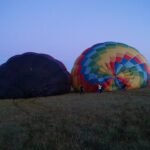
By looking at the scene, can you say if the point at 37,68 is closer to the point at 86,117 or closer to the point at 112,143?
the point at 86,117

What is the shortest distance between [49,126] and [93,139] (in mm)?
1683

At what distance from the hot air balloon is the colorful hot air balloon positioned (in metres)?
1.29

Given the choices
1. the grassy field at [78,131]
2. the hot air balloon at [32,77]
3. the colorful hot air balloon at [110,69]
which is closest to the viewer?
the grassy field at [78,131]

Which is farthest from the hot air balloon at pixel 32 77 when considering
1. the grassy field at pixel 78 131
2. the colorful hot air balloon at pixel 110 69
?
the grassy field at pixel 78 131

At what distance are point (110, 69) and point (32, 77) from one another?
412 cm

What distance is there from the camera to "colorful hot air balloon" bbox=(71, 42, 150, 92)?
1945 centimetres

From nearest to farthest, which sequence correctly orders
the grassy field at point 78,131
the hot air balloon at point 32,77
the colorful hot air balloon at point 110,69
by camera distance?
1. the grassy field at point 78,131
2. the hot air balloon at point 32,77
3. the colorful hot air balloon at point 110,69

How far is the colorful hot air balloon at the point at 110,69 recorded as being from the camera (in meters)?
19.5

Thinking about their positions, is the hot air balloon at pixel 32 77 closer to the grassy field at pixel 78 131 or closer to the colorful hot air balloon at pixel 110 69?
the colorful hot air balloon at pixel 110 69

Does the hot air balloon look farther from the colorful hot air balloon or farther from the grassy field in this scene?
the grassy field

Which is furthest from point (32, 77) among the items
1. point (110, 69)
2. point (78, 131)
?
point (78, 131)

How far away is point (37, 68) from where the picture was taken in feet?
60.1

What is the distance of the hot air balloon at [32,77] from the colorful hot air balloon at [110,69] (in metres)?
1.29

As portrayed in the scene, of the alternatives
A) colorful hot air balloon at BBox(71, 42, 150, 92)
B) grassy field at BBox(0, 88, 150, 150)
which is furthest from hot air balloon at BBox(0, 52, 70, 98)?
grassy field at BBox(0, 88, 150, 150)
